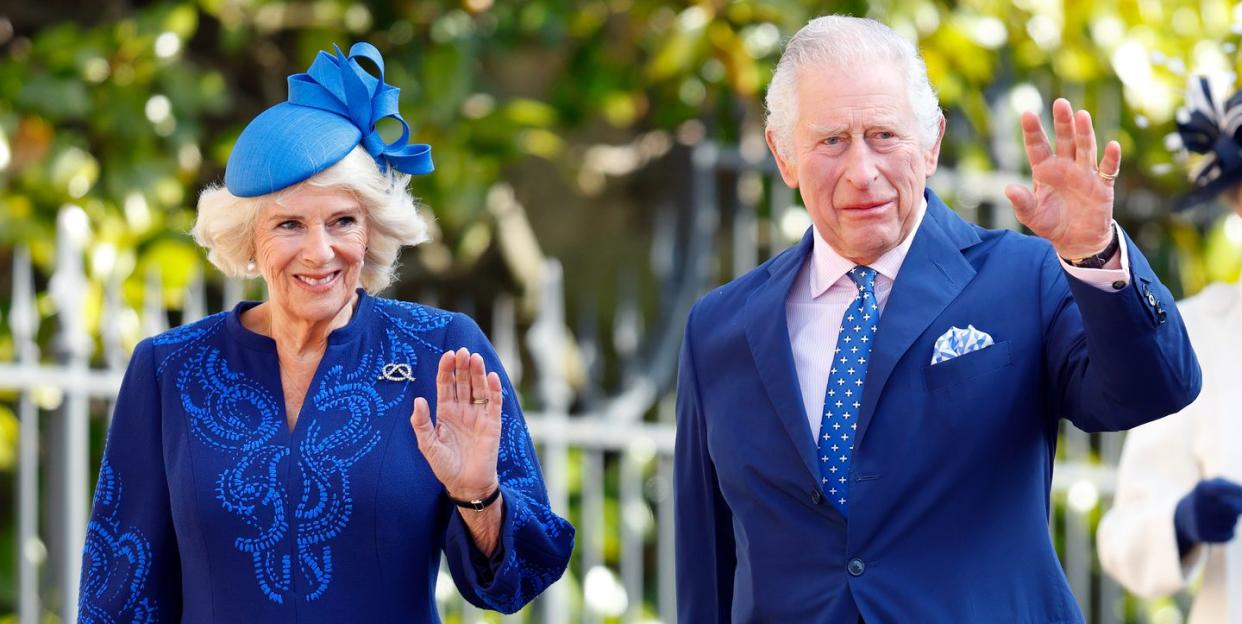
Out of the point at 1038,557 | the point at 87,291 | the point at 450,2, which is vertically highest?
the point at 450,2

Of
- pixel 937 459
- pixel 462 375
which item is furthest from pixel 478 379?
pixel 937 459

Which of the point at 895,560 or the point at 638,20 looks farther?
the point at 638,20

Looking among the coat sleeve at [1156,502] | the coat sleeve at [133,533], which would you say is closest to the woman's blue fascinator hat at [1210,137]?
the coat sleeve at [1156,502]

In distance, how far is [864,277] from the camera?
2.85m

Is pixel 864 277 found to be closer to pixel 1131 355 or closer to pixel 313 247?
pixel 1131 355

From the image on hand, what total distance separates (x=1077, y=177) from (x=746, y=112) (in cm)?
287

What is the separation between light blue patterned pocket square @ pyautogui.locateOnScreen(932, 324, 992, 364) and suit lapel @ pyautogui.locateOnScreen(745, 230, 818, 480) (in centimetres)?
21

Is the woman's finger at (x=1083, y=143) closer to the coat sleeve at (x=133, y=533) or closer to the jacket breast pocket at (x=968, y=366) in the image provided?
the jacket breast pocket at (x=968, y=366)

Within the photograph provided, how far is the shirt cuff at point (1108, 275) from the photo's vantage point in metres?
2.46

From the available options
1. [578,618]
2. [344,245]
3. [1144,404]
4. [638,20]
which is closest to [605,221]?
[638,20]

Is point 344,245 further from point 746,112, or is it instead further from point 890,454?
point 746,112

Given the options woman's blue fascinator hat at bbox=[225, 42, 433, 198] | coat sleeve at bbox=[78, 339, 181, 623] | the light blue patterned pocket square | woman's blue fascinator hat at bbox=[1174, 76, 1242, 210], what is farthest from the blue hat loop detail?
woman's blue fascinator hat at bbox=[1174, 76, 1242, 210]

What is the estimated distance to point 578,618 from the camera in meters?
4.84

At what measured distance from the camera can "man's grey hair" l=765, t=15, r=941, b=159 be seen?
2.79 meters
